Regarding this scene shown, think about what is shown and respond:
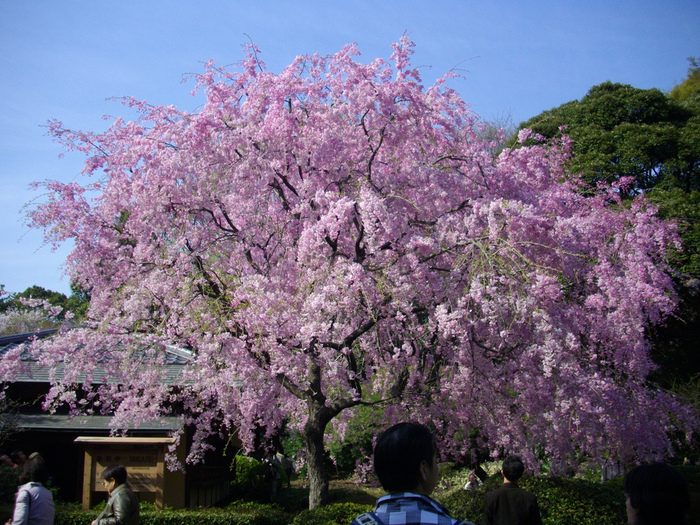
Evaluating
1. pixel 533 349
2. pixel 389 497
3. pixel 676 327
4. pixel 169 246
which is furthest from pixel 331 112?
pixel 676 327

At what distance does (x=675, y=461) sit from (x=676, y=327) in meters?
3.18

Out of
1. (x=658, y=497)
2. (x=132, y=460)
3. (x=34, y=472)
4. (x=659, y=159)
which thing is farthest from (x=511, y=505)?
(x=659, y=159)

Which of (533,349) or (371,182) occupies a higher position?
(371,182)

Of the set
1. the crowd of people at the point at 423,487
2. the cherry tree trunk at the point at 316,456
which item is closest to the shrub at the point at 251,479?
the cherry tree trunk at the point at 316,456

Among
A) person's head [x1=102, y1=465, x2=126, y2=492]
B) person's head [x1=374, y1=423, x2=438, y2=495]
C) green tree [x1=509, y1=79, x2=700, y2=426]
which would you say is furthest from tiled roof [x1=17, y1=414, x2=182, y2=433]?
green tree [x1=509, y1=79, x2=700, y2=426]

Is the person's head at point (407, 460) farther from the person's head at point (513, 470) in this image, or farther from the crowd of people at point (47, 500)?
the crowd of people at point (47, 500)

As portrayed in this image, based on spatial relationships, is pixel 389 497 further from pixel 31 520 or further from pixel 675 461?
pixel 675 461

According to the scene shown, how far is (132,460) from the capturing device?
9.69 meters

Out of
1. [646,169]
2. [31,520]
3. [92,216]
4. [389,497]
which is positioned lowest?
[31,520]

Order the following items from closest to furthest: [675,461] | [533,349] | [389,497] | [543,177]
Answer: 1. [389,497]
2. [533,349]
3. [543,177]
4. [675,461]

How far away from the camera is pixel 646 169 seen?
1598 centimetres

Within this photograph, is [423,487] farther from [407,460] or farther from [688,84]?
[688,84]

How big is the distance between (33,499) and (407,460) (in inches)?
168

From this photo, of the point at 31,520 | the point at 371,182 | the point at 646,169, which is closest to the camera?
the point at 31,520
